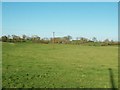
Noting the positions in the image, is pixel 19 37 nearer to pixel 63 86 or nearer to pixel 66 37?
pixel 66 37

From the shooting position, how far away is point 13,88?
33.9 feet

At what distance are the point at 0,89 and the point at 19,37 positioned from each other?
90.2 meters

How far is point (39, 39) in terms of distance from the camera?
108 metres

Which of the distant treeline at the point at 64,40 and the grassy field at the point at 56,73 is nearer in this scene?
the grassy field at the point at 56,73

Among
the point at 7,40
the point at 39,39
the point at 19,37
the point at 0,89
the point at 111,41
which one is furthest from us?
the point at 111,41

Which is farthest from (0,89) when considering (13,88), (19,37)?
(19,37)

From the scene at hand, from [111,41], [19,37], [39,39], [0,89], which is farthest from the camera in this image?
[111,41]

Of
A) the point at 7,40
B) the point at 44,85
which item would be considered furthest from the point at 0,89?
the point at 7,40

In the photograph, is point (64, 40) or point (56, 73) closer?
point (56, 73)

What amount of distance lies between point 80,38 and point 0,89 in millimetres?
109142

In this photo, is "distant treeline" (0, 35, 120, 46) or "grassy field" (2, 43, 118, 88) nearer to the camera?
"grassy field" (2, 43, 118, 88)

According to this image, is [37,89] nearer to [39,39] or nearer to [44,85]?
[44,85]

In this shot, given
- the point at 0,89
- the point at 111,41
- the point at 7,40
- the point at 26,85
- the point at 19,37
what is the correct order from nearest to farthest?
1. the point at 0,89
2. the point at 26,85
3. the point at 7,40
4. the point at 19,37
5. the point at 111,41

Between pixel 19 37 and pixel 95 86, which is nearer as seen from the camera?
pixel 95 86
